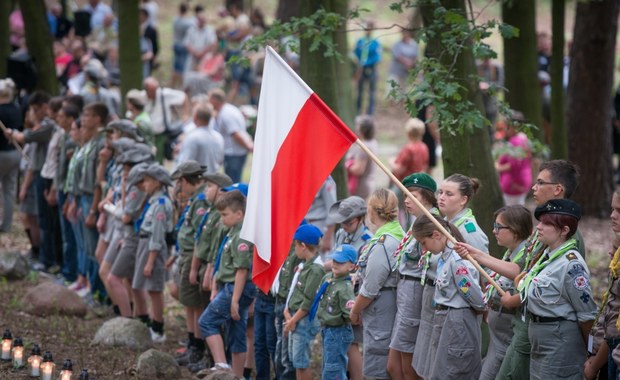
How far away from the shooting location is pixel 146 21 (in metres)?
26.1

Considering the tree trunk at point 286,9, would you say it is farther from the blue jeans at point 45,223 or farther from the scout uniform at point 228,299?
the scout uniform at point 228,299

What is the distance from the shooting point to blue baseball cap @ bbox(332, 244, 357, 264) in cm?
859

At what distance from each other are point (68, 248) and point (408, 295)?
7039 mm

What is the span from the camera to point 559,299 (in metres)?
7.06

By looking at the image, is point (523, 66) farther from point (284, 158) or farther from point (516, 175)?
point (284, 158)

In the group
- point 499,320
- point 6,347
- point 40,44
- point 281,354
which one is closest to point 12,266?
point 6,347

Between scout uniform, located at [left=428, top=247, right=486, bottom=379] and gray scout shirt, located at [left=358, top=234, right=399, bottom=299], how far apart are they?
688mm

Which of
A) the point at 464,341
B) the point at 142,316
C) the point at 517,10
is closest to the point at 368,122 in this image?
the point at 517,10

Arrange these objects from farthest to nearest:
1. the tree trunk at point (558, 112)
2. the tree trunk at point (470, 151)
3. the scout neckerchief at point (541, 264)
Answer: the tree trunk at point (558, 112), the tree trunk at point (470, 151), the scout neckerchief at point (541, 264)

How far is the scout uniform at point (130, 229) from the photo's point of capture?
11500mm

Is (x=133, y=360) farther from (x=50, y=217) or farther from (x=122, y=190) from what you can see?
(x=50, y=217)

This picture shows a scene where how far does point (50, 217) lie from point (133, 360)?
5.03 metres

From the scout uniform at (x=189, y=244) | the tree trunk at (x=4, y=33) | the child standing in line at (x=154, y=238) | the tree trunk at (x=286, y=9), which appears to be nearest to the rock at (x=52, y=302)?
the child standing in line at (x=154, y=238)

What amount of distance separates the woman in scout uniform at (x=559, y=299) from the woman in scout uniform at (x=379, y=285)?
1.51 meters
